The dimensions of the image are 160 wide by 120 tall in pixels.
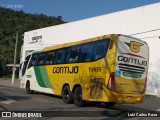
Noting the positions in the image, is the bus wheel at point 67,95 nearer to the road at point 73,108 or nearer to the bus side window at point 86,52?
the road at point 73,108

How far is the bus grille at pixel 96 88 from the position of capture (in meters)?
15.8

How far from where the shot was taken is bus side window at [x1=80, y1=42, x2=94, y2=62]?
56.2 ft

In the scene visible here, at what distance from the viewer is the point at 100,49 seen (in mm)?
16312

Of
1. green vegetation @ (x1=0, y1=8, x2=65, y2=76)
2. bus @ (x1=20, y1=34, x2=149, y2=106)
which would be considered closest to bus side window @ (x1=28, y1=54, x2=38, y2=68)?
bus @ (x1=20, y1=34, x2=149, y2=106)

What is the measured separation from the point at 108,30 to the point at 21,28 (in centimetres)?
3706

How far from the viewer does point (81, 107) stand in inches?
680

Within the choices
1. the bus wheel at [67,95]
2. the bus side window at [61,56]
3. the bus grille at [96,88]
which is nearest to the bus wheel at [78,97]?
the bus wheel at [67,95]

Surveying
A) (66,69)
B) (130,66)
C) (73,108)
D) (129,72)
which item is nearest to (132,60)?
(130,66)

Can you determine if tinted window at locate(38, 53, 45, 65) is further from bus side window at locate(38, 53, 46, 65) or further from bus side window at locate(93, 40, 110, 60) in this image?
bus side window at locate(93, 40, 110, 60)

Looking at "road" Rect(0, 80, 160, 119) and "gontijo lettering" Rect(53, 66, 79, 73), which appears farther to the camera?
"gontijo lettering" Rect(53, 66, 79, 73)

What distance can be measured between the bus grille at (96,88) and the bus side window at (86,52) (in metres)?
1.23

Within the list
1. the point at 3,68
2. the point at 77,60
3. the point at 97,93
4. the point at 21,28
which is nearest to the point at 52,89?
the point at 77,60

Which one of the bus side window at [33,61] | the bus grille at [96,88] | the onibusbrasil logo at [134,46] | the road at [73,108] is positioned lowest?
the road at [73,108]

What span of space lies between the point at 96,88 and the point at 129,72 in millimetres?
1651
